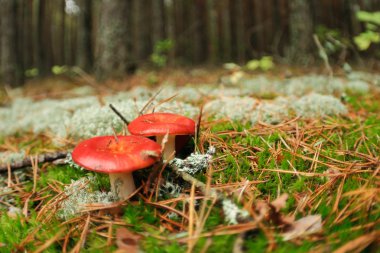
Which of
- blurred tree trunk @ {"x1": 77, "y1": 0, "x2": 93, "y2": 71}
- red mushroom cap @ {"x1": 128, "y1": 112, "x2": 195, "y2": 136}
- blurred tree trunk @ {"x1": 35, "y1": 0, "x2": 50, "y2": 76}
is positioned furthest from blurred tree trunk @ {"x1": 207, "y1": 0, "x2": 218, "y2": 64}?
red mushroom cap @ {"x1": 128, "y1": 112, "x2": 195, "y2": 136}

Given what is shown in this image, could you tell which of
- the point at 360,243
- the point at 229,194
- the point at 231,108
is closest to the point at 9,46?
the point at 231,108

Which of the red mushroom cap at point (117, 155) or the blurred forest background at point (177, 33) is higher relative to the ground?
the blurred forest background at point (177, 33)

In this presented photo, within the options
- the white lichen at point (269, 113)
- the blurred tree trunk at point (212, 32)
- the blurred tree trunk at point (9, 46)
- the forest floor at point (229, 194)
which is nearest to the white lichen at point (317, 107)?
the forest floor at point (229, 194)

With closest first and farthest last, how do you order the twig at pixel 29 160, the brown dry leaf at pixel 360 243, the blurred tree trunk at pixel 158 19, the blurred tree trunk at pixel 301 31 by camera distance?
the brown dry leaf at pixel 360 243, the twig at pixel 29 160, the blurred tree trunk at pixel 301 31, the blurred tree trunk at pixel 158 19

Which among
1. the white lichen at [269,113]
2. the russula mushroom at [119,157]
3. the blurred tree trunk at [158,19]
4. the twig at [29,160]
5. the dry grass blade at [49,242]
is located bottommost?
the dry grass blade at [49,242]

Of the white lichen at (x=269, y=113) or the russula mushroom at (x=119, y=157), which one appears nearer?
the russula mushroom at (x=119, y=157)

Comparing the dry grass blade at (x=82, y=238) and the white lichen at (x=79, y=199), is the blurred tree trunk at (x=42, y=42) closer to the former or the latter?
the white lichen at (x=79, y=199)

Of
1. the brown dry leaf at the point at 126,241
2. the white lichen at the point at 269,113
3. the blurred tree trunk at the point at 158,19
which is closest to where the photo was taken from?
the brown dry leaf at the point at 126,241
